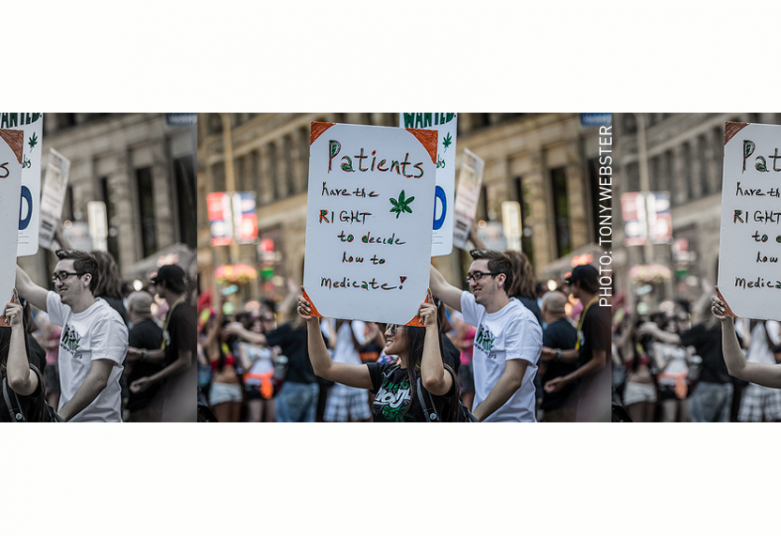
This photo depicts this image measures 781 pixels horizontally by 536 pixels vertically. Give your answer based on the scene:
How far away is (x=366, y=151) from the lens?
4.81 metres

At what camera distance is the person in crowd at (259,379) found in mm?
7414

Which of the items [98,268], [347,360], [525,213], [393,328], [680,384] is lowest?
[680,384]

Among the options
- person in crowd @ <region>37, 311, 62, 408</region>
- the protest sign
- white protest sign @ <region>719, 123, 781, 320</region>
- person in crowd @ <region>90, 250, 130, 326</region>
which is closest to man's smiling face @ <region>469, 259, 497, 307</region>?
white protest sign @ <region>719, 123, 781, 320</region>

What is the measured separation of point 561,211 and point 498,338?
5.17 ft

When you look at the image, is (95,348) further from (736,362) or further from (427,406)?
(736,362)

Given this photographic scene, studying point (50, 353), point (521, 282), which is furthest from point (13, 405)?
point (521, 282)

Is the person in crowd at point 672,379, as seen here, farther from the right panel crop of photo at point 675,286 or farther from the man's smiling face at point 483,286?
the man's smiling face at point 483,286

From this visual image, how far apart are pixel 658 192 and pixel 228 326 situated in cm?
412

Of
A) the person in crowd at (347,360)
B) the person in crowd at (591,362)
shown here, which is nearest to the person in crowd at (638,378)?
the person in crowd at (591,362)

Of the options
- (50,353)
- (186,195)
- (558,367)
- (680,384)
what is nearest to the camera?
(50,353)

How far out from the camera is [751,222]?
193 inches

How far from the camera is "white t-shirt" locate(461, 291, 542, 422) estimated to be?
18.3ft

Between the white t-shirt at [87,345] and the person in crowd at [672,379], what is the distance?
4421mm

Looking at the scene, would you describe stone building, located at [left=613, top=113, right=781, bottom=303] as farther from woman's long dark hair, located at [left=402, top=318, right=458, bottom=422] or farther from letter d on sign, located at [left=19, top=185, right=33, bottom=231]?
letter d on sign, located at [left=19, top=185, right=33, bottom=231]
